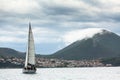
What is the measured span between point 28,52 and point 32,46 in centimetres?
273

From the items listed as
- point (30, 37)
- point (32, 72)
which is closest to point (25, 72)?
point (32, 72)

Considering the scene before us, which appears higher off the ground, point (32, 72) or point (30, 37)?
point (30, 37)

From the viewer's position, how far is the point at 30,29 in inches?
6481

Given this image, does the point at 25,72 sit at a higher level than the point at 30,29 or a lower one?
lower

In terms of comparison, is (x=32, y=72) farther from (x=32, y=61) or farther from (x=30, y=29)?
(x=30, y=29)

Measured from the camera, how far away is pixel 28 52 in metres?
161

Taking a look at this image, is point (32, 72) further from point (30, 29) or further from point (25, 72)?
point (30, 29)

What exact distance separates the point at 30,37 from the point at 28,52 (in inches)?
221

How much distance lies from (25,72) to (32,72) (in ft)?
9.68

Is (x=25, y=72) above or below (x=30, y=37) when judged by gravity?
below

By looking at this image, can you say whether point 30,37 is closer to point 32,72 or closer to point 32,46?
point 32,46

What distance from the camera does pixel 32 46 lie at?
16012cm

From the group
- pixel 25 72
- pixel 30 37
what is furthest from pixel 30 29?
pixel 25 72

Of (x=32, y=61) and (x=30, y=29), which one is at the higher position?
(x=30, y=29)
